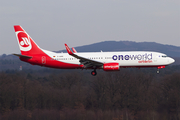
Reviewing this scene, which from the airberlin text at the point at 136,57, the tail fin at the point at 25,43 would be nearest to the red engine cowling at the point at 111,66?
the airberlin text at the point at 136,57

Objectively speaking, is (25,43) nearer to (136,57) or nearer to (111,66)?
(111,66)

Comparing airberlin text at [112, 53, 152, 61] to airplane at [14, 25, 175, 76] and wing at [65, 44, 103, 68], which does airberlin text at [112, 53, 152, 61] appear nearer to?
airplane at [14, 25, 175, 76]

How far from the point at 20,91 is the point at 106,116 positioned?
84.9 feet

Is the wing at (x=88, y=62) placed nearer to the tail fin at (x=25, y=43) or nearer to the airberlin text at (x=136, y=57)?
the airberlin text at (x=136, y=57)

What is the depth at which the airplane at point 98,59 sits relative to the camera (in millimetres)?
49125

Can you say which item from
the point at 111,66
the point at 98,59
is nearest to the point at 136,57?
the point at 111,66

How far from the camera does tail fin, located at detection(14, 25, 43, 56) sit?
5375cm

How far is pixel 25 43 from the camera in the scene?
179 feet

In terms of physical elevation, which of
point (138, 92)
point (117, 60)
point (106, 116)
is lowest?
point (106, 116)

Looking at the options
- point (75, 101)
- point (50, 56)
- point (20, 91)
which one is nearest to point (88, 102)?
point (75, 101)

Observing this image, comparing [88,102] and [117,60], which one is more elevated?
[117,60]

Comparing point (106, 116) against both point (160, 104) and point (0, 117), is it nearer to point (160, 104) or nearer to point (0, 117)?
point (160, 104)

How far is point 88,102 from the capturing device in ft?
282

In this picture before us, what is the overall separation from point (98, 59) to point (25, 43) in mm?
14510
